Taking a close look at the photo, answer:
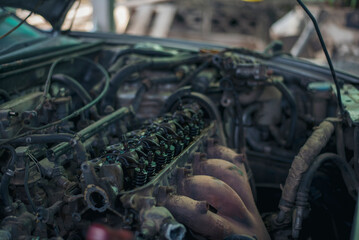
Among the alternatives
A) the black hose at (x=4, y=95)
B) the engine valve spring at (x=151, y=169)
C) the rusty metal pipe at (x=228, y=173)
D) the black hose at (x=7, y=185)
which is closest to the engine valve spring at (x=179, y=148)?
the rusty metal pipe at (x=228, y=173)

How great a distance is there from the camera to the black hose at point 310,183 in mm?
1716

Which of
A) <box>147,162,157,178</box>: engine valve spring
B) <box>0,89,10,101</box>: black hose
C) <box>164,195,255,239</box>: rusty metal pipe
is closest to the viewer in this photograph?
<box>164,195,255,239</box>: rusty metal pipe

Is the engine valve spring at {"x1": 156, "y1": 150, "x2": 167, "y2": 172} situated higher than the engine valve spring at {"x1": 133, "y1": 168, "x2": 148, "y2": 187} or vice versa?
the engine valve spring at {"x1": 156, "y1": 150, "x2": 167, "y2": 172}

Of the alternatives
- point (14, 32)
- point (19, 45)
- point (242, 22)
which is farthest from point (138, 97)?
point (242, 22)

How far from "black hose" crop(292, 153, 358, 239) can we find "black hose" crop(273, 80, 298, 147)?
2.49 ft

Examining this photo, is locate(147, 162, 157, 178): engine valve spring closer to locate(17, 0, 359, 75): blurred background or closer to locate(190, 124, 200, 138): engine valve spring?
locate(190, 124, 200, 138): engine valve spring

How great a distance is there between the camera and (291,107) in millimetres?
2639

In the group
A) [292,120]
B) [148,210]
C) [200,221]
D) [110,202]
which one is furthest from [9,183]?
[292,120]

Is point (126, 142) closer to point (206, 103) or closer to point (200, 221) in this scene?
point (200, 221)

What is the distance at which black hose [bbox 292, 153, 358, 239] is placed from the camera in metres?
1.72

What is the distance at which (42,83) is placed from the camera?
242cm

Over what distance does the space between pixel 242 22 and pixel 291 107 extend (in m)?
5.75

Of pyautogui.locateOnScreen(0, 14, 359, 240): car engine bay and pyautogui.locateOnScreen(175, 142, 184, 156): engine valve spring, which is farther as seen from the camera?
pyautogui.locateOnScreen(175, 142, 184, 156): engine valve spring

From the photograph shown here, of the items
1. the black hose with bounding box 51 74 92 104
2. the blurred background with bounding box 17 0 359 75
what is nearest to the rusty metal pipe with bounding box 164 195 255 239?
the black hose with bounding box 51 74 92 104
